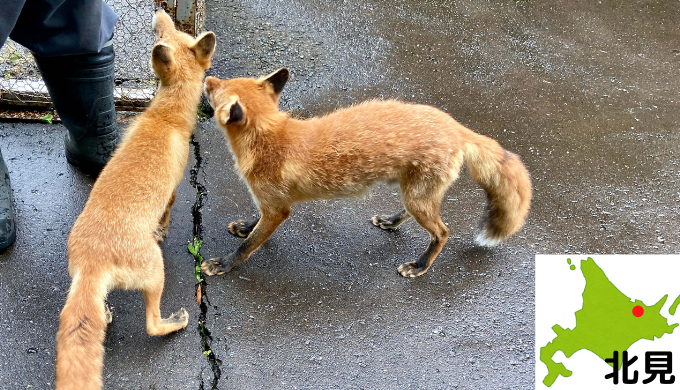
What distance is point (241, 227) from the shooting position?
3449 mm

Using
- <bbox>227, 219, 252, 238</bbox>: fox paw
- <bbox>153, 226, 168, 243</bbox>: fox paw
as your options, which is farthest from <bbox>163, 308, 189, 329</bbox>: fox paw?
<bbox>227, 219, 252, 238</bbox>: fox paw

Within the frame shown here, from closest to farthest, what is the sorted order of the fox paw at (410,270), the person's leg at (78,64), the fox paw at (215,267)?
A: the person's leg at (78,64) → the fox paw at (215,267) → the fox paw at (410,270)

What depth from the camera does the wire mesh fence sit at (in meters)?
3.95

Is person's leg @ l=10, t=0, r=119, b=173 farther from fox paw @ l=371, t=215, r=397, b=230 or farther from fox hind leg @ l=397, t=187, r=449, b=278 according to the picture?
fox hind leg @ l=397, t=187, r=449, b=278

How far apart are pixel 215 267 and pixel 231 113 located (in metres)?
0.99

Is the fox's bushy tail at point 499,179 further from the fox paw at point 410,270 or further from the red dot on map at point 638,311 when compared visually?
the red dot on map at point 638,311

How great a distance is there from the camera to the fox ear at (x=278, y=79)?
3.02 meters

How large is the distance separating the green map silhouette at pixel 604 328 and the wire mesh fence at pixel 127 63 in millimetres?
3345

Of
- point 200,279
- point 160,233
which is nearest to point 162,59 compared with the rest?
point 160,233

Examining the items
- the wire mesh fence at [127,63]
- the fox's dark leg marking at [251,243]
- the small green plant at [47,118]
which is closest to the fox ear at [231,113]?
the fox's dark leg marking at [251,243]

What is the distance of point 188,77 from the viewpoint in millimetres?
3117

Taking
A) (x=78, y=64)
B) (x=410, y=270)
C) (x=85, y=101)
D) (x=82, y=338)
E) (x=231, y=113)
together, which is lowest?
(x=410, y=270)

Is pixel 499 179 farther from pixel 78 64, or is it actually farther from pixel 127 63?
pixel 127 63

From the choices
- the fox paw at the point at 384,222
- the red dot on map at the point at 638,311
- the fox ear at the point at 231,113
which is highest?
the fox ear at the point at 231,113
